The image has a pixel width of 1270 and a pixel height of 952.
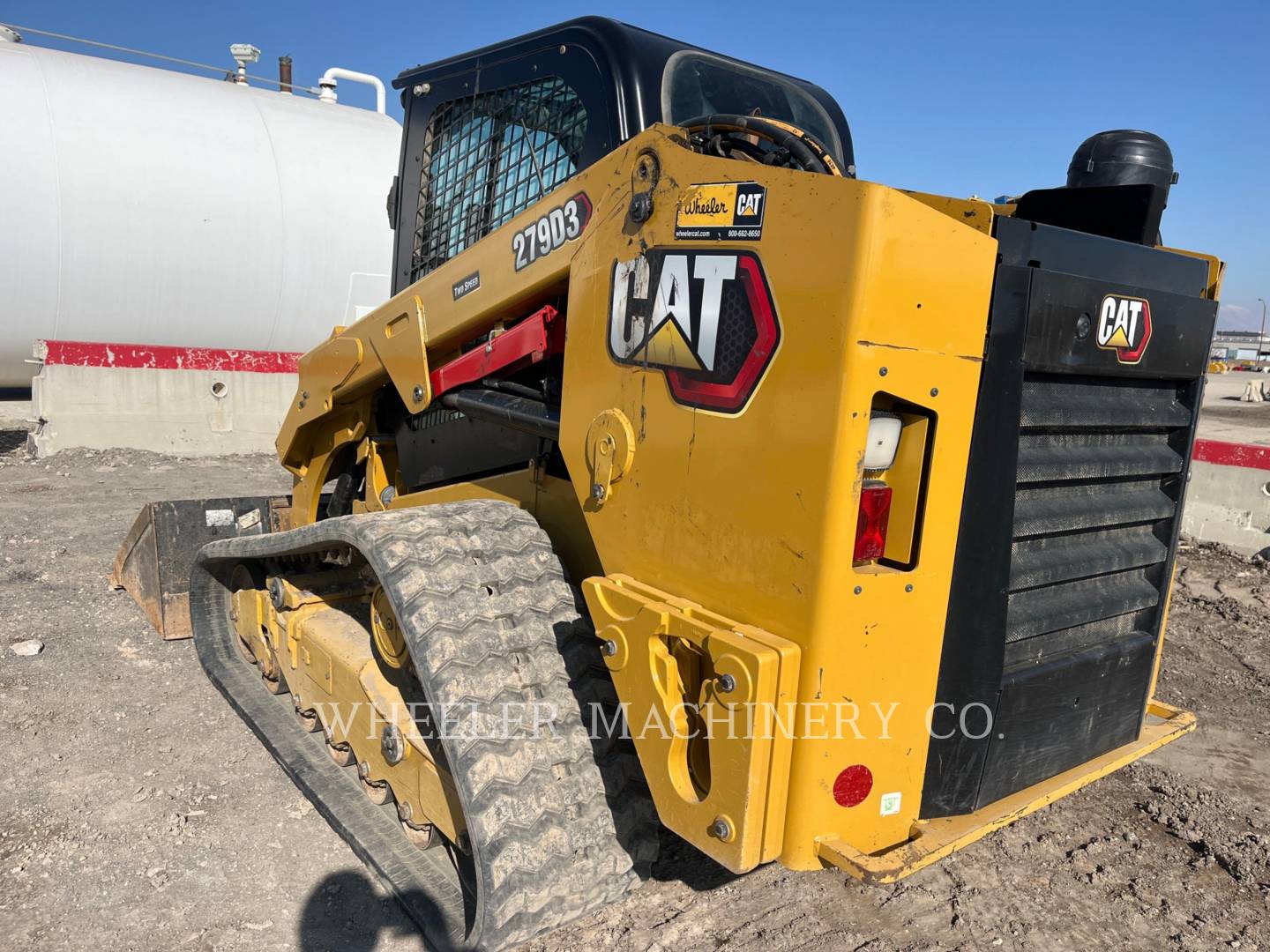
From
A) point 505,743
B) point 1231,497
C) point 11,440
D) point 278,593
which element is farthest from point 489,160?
point 11,440

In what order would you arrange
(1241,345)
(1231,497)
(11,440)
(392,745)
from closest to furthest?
(392,745) → (1231,497) → (11,440) → (1241,345)

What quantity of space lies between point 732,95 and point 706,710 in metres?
2.09

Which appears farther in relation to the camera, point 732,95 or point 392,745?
point 732,95

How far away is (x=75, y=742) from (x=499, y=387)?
2.08 metres

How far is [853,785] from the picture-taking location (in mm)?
1898

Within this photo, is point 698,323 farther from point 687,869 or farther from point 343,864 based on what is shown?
point 343,864

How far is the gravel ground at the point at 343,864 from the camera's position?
2371 mm

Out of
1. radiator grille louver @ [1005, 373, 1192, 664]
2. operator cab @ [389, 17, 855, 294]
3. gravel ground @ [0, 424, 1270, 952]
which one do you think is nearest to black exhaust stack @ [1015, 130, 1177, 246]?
radiator grille louver @ [1005, 373, 1192, 664]

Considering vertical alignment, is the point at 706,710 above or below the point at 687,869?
above

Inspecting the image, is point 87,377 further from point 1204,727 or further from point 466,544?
point 1204,727

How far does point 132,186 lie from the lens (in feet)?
33.2

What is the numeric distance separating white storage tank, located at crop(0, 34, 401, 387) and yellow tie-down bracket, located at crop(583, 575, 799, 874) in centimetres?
1029

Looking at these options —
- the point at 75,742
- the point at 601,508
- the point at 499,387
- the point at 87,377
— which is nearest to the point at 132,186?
the point at 87,377

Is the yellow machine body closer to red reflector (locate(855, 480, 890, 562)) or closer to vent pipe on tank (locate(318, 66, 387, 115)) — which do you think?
red reflector (locate(855, 480, 890, 562))
